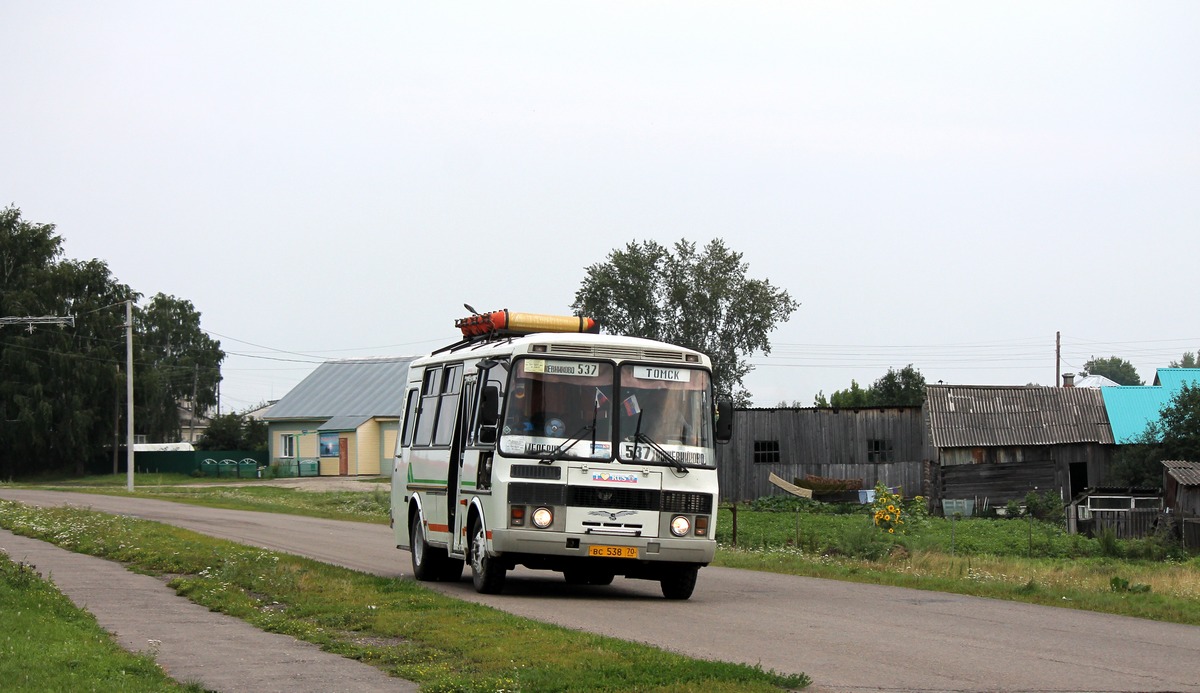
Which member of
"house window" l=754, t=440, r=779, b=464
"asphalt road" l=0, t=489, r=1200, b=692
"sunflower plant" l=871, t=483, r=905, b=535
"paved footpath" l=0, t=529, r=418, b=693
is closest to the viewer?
"paved footpath" l=0, t=529, r=418, b=693

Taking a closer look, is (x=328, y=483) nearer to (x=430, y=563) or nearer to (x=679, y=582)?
(x=430, y=563)

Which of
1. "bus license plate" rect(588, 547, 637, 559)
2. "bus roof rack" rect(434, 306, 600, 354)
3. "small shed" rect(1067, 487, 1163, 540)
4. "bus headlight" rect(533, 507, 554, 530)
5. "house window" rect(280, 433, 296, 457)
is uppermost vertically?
"bus roof rack" rect(434, 306, 600, 354)

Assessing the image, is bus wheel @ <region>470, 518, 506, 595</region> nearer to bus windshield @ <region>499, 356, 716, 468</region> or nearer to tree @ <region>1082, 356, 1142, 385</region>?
bus windshield @ <region>499, 356, 716, 468</region>

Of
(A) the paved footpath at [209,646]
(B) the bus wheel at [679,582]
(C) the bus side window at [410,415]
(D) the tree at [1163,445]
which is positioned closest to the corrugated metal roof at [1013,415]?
(D) the tree at [1163,445]

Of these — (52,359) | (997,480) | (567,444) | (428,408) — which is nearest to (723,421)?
(567,444)

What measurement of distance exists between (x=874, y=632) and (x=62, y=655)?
6.97m

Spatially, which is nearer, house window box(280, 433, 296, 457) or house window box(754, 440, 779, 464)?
house window box(754, 440, 779, 464)

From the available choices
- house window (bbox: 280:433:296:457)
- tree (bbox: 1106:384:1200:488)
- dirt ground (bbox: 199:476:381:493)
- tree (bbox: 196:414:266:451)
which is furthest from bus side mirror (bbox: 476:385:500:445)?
tree (bbox: 196:414:266:451)

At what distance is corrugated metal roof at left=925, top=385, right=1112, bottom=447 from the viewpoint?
55.0 m

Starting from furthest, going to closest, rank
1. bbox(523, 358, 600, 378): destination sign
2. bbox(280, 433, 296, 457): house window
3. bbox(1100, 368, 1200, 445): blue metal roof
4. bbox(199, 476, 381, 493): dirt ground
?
bbox(280, 433, 296, 457): house window → bbox(199, 476, 381, 493): dirt ground → bbox(1100, 368, 1200, 445): blue metal roof → bbox(523, 358, 600, 378): destination sign

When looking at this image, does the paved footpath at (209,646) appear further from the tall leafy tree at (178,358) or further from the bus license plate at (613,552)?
the tall leafy tree at (178,358)

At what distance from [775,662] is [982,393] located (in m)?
49.1

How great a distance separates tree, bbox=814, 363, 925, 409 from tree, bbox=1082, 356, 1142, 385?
3540 inches

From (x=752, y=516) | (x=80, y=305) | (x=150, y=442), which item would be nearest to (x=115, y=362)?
(x=80, y=305)
